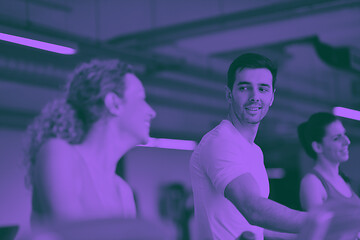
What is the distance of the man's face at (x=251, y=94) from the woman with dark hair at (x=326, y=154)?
0.71m

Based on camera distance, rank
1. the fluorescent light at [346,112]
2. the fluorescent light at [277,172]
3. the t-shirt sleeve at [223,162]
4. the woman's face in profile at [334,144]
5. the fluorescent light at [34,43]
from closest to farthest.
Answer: the t-shirt sleeve at [223,162] < the woman's face in profile at [334,144] < the fluorescent light at [34,43] < the fluorescent light at [346,112] < the fluorescent light at [277,172]

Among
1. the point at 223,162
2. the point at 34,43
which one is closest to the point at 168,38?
→ the point at 34,43

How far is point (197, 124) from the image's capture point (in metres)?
13.3

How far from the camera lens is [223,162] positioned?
181 centimetres

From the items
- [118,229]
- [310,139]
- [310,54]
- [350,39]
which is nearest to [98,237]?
[118,229]

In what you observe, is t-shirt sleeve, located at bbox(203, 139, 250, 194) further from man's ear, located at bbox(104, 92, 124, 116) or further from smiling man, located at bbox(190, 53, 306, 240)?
man's ear, located at bbox(104, 92, 124, 116)

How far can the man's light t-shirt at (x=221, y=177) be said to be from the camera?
181 centimetres

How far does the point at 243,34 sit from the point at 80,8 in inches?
99.0

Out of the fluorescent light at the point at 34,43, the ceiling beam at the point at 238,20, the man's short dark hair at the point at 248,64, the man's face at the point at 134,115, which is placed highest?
the ceiling beam at the point at 238,20

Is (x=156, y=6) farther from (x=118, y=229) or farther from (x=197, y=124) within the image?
(x=118, y=229)

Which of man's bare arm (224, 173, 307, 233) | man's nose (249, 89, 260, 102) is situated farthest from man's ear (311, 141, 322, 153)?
man's bare arm (224, 173, 307, 233)

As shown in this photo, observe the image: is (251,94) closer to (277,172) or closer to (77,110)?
(77,110)

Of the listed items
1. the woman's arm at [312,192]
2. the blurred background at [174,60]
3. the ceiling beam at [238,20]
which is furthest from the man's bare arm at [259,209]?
the ceiling beam at [238,20]

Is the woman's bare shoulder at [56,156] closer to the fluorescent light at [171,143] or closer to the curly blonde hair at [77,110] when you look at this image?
the curly blonde hair at [77,110]
